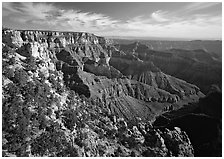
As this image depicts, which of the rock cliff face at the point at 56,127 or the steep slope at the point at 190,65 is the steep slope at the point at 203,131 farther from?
the steep slope at the point at 190,65

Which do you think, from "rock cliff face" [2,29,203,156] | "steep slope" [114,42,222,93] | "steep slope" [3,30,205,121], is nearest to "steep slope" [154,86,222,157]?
"rock cliff face" [2,29,203,156]

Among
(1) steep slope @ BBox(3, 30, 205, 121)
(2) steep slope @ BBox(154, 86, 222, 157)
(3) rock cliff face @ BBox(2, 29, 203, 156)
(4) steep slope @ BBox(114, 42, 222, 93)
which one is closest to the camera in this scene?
(3) rock cliff face @ BBox(2, 29, 203, 156)

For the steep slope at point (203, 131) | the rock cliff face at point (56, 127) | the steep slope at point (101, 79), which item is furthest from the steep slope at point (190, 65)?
the rock cliff face at point (56, 127)

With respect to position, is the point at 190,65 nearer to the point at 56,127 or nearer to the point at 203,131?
the point at 203,131

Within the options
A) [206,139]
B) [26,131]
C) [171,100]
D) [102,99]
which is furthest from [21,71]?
[171,100]

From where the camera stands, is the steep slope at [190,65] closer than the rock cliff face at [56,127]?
No

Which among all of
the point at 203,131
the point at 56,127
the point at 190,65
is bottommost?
the point at 203,131

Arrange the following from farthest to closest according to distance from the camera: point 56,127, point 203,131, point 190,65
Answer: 1. point 190,65
2. point 203,131
3. point 56,127

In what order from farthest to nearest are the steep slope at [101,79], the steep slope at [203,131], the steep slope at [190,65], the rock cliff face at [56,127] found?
1. the steep slope at [190,65]
2. the steep slope at [101,79]
3. the steep slope at [203,131]
4. the rock cliff face at [56,127]

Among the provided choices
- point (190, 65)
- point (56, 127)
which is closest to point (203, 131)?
point (56, 127)

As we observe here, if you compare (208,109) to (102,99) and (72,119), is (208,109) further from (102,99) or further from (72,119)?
(72,119)

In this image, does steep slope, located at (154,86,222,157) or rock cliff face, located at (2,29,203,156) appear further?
steep slope, located at (154,86,222,157)

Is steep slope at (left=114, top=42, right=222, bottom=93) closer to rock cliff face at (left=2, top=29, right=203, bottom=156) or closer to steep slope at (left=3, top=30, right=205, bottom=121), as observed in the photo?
steep slope at (left=3, top=30, right=205, bottom=121)
